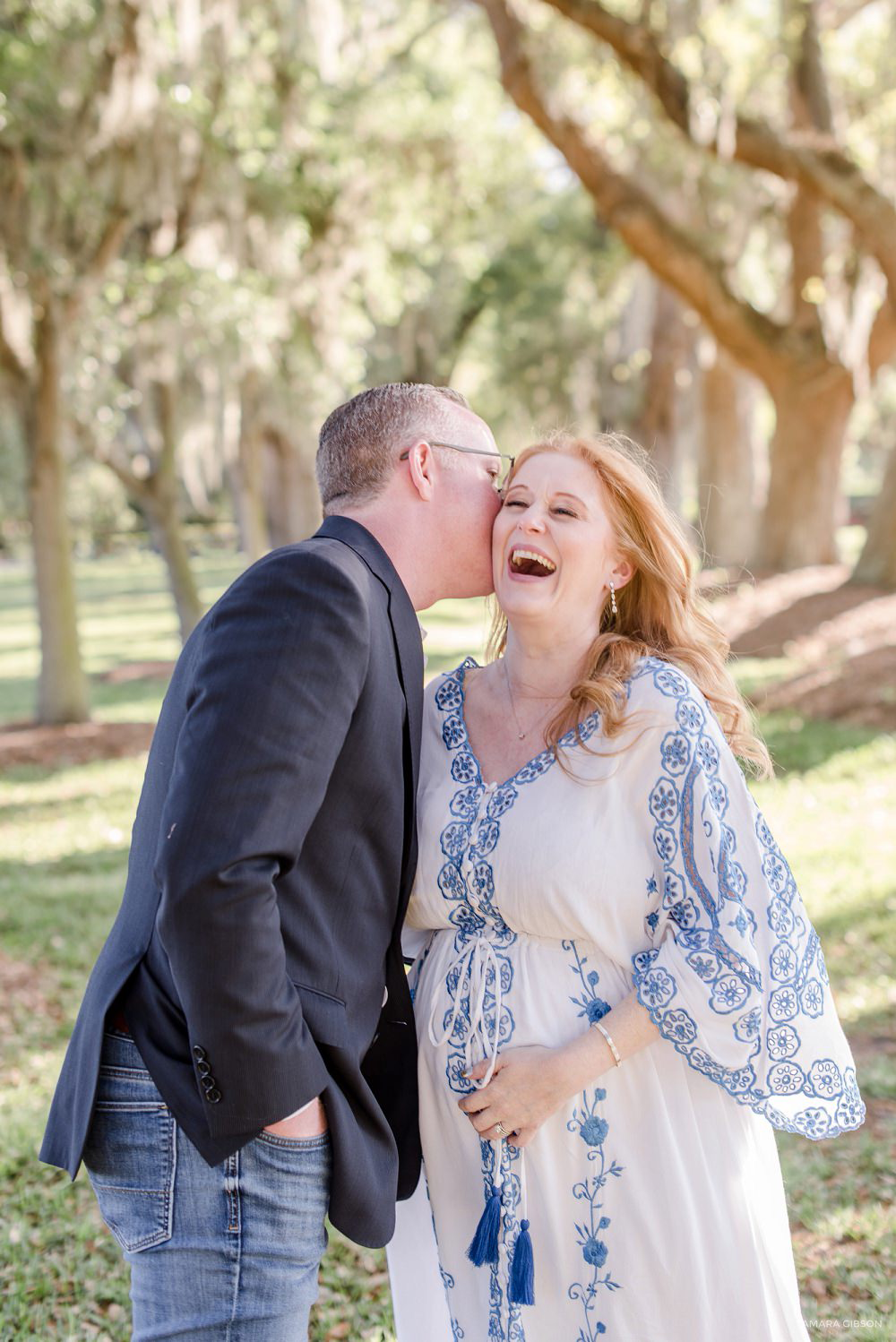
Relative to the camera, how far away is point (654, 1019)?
2.59 metres

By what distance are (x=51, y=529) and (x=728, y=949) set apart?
1327 cm

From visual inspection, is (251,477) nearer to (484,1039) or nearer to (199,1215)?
(484,1039)

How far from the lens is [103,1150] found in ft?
7.48

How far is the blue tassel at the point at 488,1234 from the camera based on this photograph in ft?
8.93

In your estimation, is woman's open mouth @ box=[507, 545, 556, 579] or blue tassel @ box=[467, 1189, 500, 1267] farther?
woman's open mouth @ box=[507, 545, 556, 579]

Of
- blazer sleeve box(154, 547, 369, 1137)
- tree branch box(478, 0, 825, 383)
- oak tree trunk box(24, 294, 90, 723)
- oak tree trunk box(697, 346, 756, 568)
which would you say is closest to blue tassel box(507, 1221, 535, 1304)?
blazer sleeve box(154, 547, 369, 1137)

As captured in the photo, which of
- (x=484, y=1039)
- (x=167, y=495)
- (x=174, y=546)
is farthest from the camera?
(x=174, y=546)

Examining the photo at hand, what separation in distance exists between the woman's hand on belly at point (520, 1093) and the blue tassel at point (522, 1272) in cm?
22

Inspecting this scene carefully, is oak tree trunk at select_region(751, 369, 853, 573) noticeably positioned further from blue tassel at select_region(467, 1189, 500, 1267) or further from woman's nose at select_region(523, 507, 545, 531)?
blue tassel at select_region(467, 1189, 500, 1267)

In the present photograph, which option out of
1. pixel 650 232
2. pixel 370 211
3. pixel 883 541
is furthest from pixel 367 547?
pixel 370 211

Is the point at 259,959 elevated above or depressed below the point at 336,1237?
above

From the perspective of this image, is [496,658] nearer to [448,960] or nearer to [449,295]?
[448,960]

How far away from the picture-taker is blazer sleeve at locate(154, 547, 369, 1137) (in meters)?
2.04

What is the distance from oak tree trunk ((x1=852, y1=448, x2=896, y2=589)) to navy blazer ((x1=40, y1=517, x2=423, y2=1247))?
14507mm
